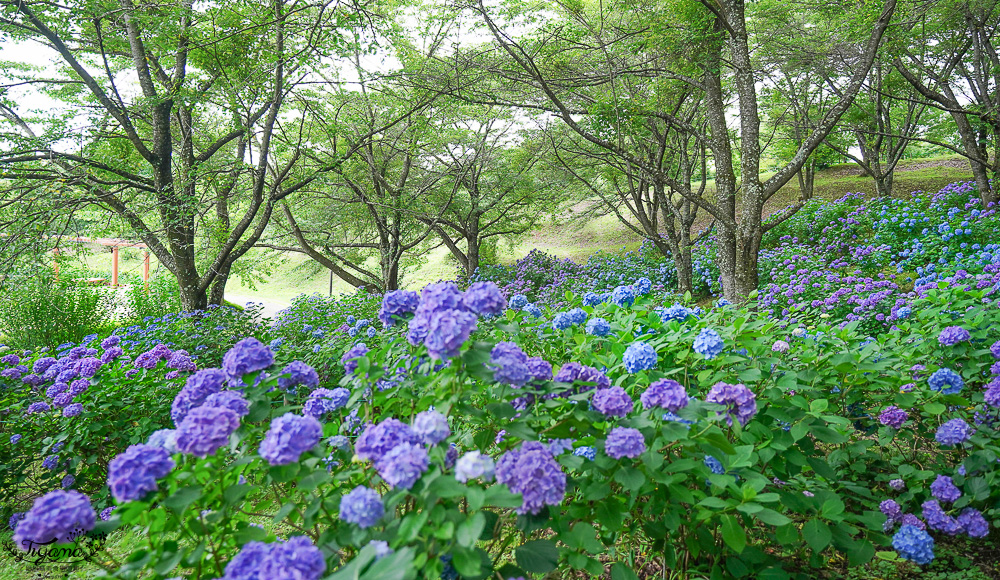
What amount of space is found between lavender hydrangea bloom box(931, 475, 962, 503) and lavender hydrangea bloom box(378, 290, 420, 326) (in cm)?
192

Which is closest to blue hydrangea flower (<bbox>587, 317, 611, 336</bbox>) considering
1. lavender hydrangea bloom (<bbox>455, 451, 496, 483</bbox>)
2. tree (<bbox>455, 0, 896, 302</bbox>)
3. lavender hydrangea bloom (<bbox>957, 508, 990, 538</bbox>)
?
lavender hydrangea bloom (<bbox>455, 451, 496, 483</bbox>)

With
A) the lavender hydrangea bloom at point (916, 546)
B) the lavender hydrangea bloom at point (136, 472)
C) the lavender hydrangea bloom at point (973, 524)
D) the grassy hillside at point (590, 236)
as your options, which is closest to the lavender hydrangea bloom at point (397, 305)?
the lavender hydrangea bloom at point (136, 472)

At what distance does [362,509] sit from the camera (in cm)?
97

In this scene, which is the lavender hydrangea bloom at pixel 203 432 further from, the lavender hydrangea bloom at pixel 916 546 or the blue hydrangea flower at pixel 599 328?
the lavender hydrangea bloom at pixel 916 546

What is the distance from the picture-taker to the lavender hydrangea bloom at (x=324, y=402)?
151 centimetres

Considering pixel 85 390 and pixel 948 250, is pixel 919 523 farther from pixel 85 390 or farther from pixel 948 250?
pixel 948 250

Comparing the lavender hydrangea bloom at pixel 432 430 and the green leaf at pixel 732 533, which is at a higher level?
the lavender hydrangea bloom at pixel 432 430

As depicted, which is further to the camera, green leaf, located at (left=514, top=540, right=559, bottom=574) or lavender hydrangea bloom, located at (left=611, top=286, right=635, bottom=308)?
lavender hydrangea bloom, located at (left=611, top=286, right=635, bottom=308)

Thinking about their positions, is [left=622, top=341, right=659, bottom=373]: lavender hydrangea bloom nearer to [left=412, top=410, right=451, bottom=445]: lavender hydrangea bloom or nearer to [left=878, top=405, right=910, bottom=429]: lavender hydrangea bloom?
[left=412, top=410, right=451, bottom=445]: lavender hydrangea bloom

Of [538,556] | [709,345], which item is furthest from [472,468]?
[709,345]

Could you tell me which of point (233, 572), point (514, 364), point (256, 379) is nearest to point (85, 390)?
point (256, 379)

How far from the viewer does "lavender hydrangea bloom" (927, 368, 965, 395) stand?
5.83 ft

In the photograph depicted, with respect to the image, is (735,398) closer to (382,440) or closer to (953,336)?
(382,440)

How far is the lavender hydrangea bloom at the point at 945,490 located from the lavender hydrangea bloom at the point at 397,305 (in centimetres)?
192
